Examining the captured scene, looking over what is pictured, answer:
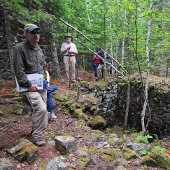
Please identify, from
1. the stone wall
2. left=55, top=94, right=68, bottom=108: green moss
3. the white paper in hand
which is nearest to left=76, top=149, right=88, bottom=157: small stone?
the white paper in hand

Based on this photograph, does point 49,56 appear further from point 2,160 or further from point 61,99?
point 2,160

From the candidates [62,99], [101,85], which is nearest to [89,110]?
[62,99]

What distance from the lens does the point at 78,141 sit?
5.25 meters

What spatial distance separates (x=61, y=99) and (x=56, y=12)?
149 inches

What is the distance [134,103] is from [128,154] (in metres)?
4.98

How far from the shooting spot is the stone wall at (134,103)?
872cm

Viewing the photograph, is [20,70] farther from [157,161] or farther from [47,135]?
[157,161]

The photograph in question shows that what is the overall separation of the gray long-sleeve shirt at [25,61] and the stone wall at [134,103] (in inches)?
186

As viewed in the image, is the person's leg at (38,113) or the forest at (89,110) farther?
the forest at (89,110)

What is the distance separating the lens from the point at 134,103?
9.55 m

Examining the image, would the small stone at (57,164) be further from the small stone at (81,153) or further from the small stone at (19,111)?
the small stone at (19,111)

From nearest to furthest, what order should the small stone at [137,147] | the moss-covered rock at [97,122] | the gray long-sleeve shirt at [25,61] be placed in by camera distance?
the gray long-sleeve shirt at [25,61]
the small stone at [137,147]
the moss-covered rock at [97,122]

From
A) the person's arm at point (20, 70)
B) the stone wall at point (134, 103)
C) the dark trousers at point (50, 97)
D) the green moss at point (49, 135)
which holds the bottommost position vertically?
the stone wall at point (134, 103)

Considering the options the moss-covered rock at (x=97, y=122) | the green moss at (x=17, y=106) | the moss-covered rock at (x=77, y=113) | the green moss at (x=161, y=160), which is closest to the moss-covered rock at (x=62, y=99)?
the moss-covered rock at (x=77, y=113)
